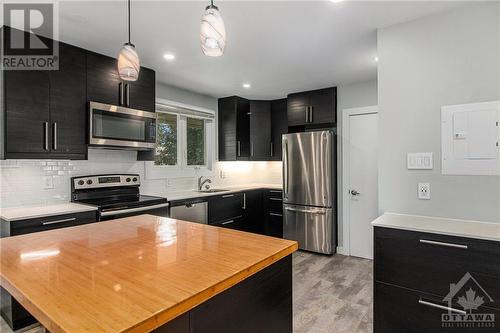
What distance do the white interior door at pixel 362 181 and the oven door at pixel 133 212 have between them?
2584 millimetres

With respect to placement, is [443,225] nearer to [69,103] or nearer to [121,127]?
[121,127]

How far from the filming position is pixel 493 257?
5.24 ft

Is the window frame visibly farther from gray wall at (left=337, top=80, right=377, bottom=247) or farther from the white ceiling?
gray wall at (left=337, top=80, right=377, bottom=247)

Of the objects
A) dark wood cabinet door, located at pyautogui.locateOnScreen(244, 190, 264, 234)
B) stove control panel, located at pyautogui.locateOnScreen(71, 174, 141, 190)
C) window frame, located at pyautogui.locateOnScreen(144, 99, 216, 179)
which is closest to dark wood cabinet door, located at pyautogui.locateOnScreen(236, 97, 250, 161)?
window frame, located at pyautogui.locateOnScreen(144, 99, 216, 179)

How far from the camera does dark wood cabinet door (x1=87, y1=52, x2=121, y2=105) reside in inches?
110

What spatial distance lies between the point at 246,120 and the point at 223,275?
4129 mm

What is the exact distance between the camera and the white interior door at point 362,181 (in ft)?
12.7

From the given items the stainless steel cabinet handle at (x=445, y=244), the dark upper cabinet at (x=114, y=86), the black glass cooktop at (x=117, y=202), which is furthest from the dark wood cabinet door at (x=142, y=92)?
the stainless steel cabinet handle at (x=445, y=244)

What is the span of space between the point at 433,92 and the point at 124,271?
237cm

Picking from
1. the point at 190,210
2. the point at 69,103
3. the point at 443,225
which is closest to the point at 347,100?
the point at 443,225

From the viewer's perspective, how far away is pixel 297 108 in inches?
178

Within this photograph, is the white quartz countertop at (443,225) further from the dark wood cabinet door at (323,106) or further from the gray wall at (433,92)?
the dark wood cabinet door at (323,106)

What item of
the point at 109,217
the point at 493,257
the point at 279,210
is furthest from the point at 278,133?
the point at 493,257

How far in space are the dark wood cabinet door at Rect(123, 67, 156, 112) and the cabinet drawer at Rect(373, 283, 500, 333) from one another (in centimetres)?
289
